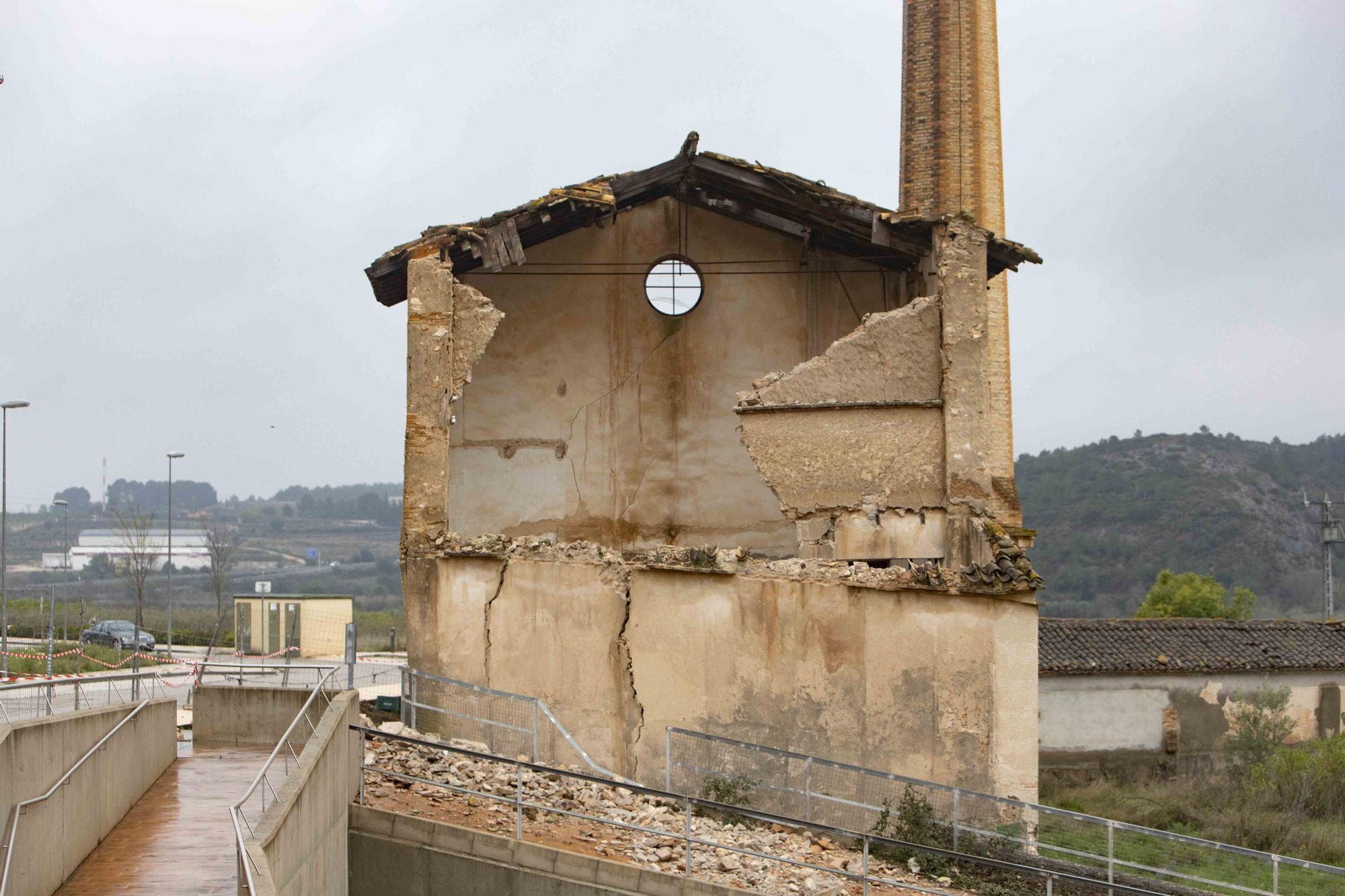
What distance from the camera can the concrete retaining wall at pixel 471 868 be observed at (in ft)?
45.5

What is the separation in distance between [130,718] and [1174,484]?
82583mm

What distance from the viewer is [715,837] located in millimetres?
15914

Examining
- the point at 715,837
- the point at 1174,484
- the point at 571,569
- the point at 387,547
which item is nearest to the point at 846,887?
the point at 715,837

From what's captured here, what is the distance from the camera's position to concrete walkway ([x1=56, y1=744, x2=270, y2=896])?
35.6 ft

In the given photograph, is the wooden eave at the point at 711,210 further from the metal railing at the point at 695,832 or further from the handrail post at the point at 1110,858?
the handrail post at the point at 1110,858

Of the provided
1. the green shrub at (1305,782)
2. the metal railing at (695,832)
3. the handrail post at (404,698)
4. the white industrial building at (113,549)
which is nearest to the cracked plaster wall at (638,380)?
the handrail post at (404,698)

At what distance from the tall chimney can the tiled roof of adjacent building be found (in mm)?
7855

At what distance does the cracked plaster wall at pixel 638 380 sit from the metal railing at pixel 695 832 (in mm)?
7778

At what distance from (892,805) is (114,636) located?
3463 centimetres

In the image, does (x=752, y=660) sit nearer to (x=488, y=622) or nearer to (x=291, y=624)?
(x=488, y=622)

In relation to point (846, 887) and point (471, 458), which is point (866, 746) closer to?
point (846, 887)

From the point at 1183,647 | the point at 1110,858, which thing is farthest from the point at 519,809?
the point at 1183,647

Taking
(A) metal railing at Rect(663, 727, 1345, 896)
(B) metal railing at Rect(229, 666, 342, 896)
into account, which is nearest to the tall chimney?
(A) metal railing at Rect(663, 727, 1345, 896)

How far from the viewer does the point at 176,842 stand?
12125 millimetres
